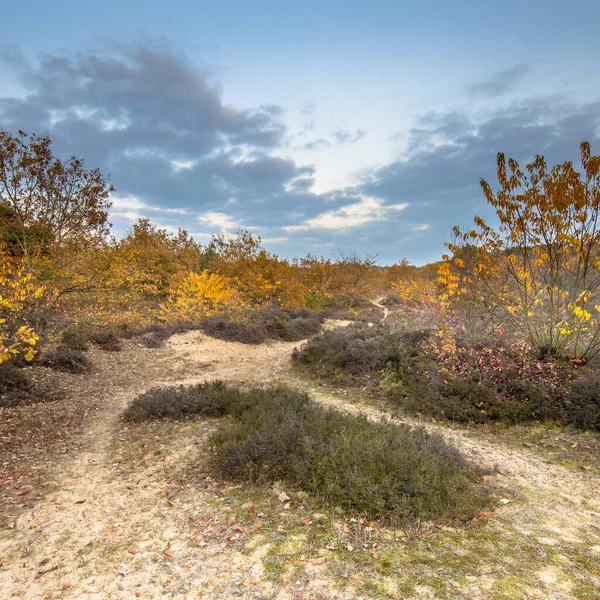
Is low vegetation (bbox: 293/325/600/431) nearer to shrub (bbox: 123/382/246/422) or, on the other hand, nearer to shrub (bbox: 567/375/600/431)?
shrub (bbox: 567/375/600/431)

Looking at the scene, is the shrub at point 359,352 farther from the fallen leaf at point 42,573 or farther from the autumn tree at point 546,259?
the fallen leaf at point 42,573

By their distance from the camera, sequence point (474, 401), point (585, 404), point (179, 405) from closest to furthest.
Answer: point (585, 404) → point (474, 401) → point (179, 405)

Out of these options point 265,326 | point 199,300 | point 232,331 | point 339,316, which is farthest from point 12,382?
point 339,316

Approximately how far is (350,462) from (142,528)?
2426 mm

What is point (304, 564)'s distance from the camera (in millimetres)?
3336

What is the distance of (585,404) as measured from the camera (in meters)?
6.72

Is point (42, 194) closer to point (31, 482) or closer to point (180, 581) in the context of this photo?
point (31, 482)

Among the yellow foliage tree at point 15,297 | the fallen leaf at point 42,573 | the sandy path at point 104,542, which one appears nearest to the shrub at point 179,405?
the sandy path at point 104,542

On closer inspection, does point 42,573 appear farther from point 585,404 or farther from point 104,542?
point 585,404

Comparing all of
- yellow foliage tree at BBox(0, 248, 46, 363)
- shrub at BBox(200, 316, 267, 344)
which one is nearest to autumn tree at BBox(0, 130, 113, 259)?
yellow foliage tree at BBox(0, 248, 46, 363)

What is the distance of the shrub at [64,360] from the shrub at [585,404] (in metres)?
12.0

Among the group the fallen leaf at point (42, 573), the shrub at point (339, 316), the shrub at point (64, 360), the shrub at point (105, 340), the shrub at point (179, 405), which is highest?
the shrub at point (339, 316)

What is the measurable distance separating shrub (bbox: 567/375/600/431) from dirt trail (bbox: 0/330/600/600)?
4.95 feet

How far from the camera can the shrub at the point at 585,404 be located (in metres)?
6.52
